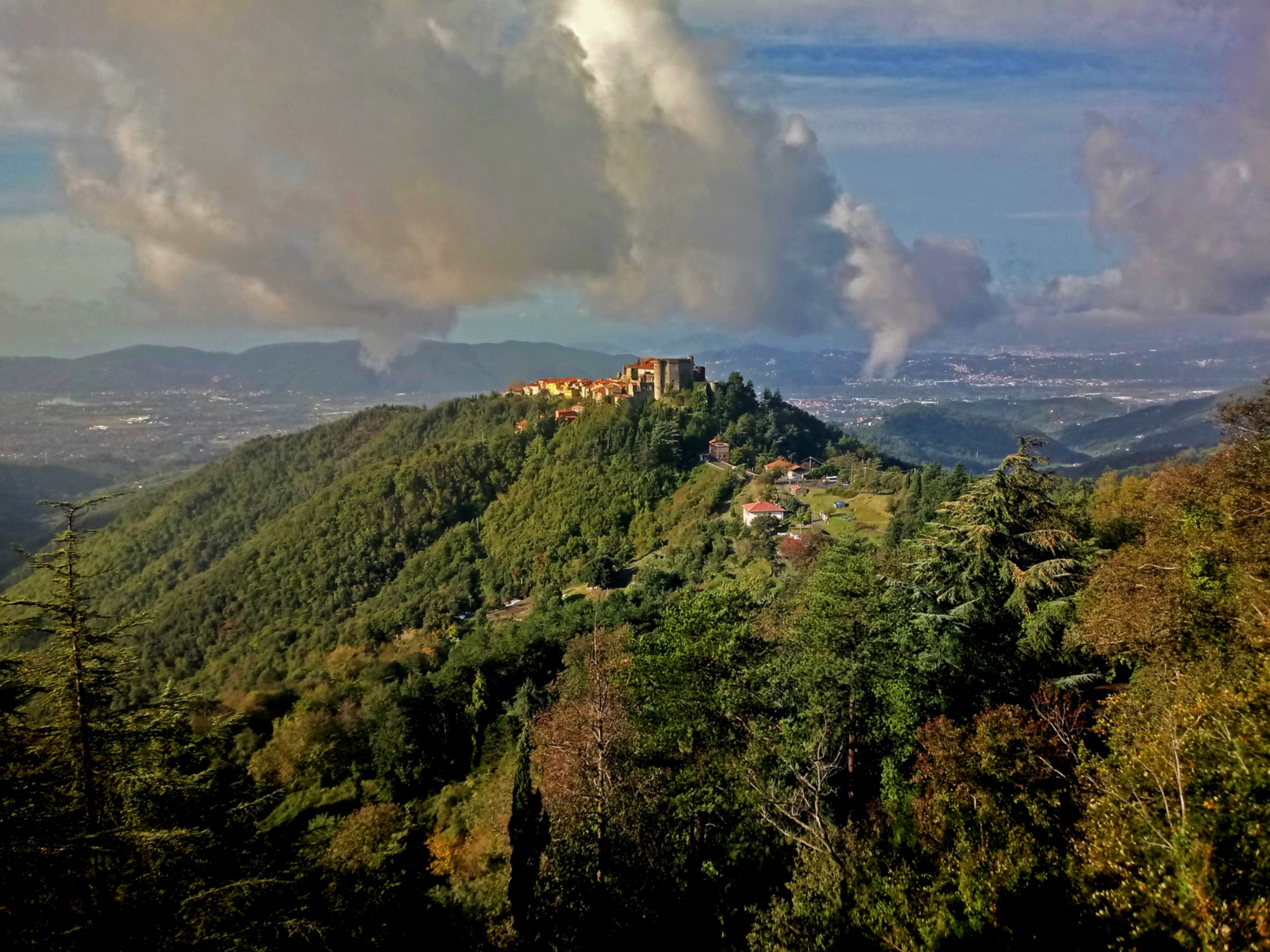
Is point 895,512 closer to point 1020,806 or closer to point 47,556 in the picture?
point 1020,806

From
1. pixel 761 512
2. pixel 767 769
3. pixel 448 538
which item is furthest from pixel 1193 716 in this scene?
pixel 448 538

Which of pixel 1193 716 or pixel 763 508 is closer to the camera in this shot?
pixel 1193 716

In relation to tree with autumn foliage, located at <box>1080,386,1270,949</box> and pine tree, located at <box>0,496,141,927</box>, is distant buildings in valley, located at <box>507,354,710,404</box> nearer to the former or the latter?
tree with autumn foliage, located at <box>1080,386,1270,949</box>

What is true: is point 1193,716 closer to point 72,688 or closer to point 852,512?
point 72,688

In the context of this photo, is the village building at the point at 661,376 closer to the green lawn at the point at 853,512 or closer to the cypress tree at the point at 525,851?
the green lawn at the point at 853,512

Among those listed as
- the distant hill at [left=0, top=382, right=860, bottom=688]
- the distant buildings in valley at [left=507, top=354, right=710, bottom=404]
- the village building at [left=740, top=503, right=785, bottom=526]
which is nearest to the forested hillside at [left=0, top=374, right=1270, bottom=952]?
the village building at [left=740, top=503, right=785, bottom=526]

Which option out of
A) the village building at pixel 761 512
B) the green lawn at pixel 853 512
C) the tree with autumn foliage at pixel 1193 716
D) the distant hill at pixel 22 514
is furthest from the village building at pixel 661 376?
the distant hill at pixel 22 514

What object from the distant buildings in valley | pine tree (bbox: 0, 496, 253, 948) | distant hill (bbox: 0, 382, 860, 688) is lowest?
distant hill (bbox: 0, 382, 860, 688)
